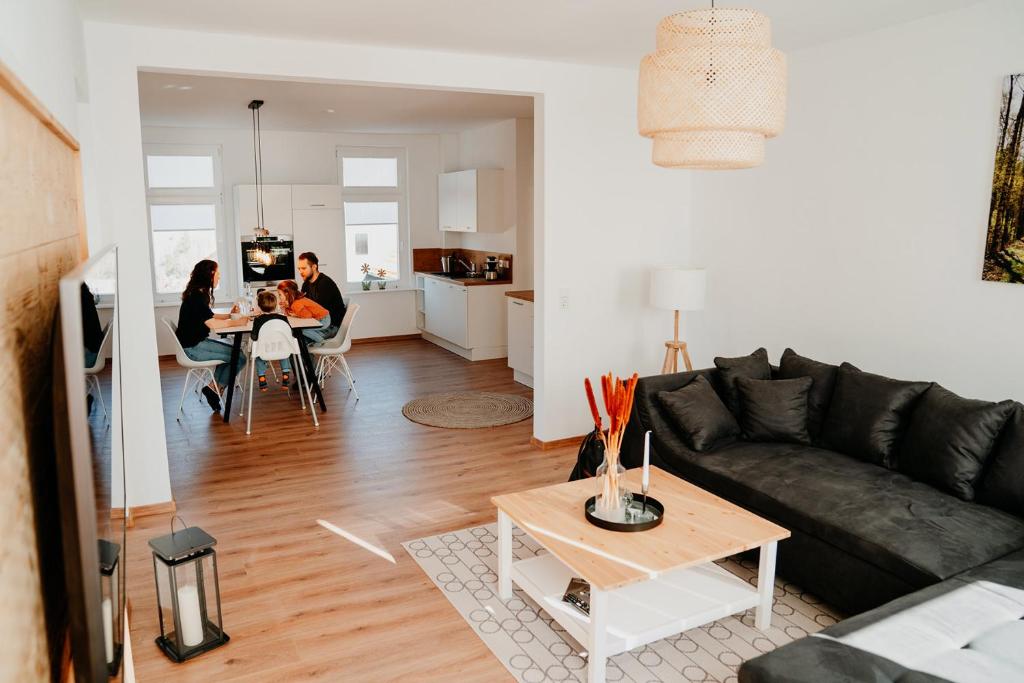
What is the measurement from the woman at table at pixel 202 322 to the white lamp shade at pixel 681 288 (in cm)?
364

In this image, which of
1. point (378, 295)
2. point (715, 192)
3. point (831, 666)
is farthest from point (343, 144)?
point (831, 666)

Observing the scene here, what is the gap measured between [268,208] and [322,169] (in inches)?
36.2

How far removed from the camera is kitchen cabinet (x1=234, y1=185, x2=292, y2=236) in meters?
8.88

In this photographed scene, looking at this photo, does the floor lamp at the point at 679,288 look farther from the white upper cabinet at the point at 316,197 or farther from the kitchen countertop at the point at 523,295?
the white upper cabinet at the point at 316,197

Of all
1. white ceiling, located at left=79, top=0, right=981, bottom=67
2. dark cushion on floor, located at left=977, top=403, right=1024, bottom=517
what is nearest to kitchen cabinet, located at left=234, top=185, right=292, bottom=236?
white ceiling, located at left=79, top=0, right=981, bottom=67

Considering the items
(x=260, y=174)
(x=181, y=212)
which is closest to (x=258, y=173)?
(x=260, y=174)

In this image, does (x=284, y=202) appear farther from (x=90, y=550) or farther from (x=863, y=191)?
(x=90, y=550)

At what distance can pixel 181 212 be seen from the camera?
8.96 meters

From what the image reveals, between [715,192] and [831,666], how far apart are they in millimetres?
4085

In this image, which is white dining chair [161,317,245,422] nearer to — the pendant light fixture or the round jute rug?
the round jute rug

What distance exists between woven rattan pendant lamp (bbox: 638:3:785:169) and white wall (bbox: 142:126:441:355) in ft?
24.4

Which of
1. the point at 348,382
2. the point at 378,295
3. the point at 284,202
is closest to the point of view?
the point at 348,382

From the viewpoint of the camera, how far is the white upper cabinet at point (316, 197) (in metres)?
9.18

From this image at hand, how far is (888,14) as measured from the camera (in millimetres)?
3990
